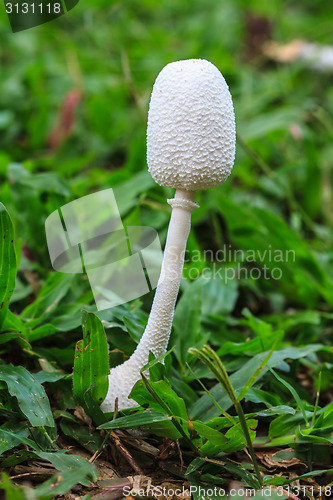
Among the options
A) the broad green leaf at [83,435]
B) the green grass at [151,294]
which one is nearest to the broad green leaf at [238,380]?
the green grass at [151,294]

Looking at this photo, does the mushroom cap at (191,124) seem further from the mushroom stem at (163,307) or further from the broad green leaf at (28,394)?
the broad green leaf at (28,394)

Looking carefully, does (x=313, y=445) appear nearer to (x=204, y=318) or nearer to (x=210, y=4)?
(x=204, y=318)

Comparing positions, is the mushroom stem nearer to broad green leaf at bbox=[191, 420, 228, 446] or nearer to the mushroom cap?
the mushroom cap

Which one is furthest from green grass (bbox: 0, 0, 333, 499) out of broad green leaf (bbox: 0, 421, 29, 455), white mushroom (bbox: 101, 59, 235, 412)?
white mushroom (bbox: 101, 59, 235, 412)

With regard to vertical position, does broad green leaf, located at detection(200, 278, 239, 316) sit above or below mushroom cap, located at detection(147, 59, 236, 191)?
below

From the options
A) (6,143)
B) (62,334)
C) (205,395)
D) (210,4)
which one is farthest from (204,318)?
(210,4)

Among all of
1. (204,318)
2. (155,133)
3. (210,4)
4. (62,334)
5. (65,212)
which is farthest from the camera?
(210,4)
